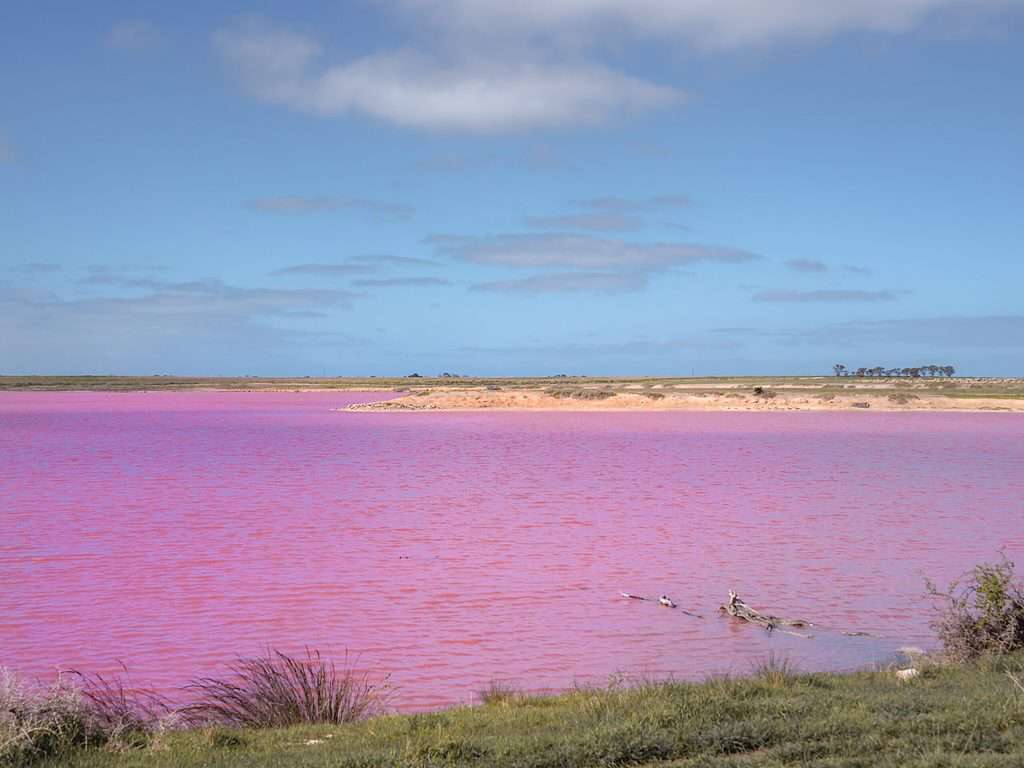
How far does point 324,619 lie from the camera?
1341cm

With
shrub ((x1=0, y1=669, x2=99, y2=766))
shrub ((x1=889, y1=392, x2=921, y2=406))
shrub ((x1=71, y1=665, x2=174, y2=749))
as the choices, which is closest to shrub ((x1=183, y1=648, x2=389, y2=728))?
shrub ((x1=71, y1=665, x2=174, y2=749))

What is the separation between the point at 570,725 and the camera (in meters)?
7.67

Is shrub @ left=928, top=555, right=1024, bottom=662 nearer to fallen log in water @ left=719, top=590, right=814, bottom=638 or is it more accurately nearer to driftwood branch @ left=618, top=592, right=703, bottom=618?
fallen log in water @ left=719, top=590, right=814, bottom=638

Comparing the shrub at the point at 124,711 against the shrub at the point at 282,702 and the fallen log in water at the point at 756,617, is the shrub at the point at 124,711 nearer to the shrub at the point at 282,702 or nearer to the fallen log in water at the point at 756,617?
the shrub at the point at 282,702

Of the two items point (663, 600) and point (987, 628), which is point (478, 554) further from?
point (987, 628)

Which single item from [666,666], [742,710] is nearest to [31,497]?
[666,666]

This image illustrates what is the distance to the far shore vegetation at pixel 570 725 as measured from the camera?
6.87 m

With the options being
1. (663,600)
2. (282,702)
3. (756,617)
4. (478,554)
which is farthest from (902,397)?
(282,702)

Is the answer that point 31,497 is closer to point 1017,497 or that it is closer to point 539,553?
point 539,553

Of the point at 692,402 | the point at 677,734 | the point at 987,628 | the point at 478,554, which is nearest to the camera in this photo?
the point at 677,734

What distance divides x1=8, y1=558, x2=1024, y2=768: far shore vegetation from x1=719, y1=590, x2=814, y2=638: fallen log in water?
2.89 metres

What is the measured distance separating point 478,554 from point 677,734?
10465mm

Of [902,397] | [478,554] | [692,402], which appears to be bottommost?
[478,554]

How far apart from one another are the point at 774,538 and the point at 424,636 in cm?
865
